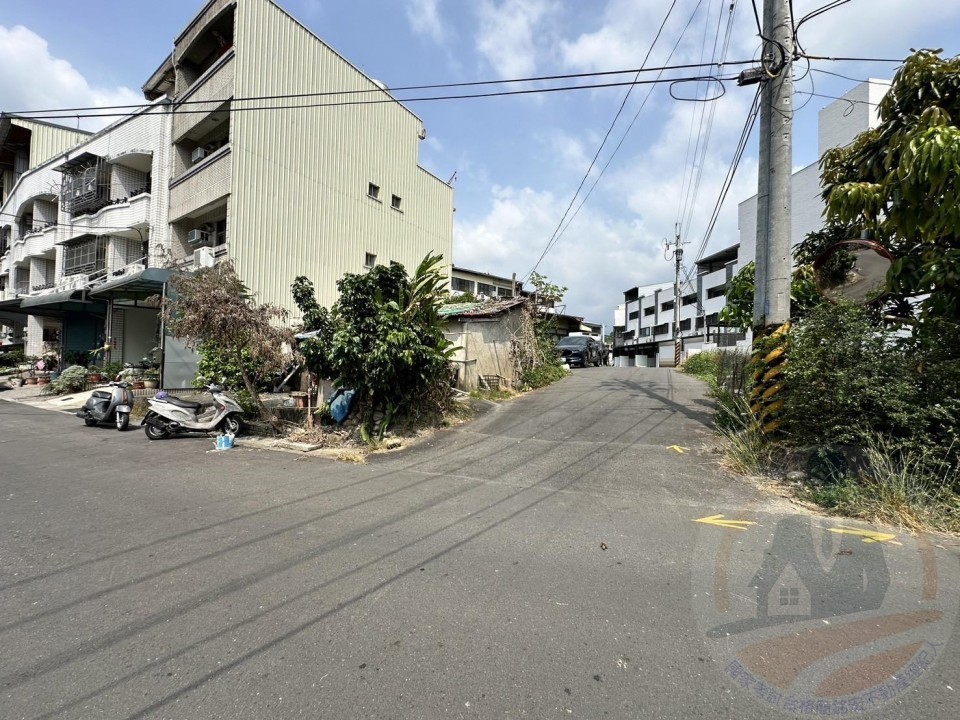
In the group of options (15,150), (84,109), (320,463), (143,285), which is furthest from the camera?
(15,150)

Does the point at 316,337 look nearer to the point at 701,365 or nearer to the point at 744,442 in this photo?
the point at 744,442

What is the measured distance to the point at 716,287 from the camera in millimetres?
41250

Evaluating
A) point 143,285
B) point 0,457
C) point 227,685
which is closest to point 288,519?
point 227,685

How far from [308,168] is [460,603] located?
1768 cm

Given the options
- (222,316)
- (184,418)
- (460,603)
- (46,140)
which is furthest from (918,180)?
(46,140)

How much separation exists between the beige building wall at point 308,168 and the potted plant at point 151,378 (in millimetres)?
4374

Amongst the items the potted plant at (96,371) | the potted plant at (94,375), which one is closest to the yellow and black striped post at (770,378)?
the potted plant at (96,371)

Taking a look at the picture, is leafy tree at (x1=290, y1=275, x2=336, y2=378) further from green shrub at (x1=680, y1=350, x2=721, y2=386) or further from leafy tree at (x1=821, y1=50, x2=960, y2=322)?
green shrub at (x1=680, y1=350, x2=721, y2=386)

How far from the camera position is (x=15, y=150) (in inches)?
1114

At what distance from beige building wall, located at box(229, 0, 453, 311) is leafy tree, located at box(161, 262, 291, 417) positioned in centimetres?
620

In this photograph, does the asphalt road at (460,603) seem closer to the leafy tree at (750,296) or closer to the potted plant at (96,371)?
the leafy tree at (750,296)

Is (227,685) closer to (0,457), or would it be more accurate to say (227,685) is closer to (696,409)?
(0,457)

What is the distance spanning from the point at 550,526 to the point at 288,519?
2710 millimetres

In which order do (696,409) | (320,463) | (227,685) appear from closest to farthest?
(227,685) → (320,463) → (696,409)
